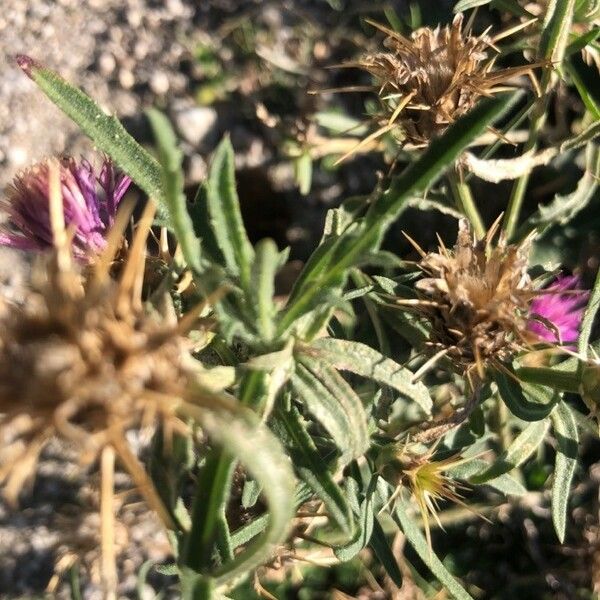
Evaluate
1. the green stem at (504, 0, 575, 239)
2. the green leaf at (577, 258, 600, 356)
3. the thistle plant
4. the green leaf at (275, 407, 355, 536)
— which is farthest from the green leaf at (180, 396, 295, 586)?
the green stem at (504, 0, 575, 239)

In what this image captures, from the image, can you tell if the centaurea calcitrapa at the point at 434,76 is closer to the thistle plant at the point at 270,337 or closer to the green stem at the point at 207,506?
the thistle plant at the point at 270,337

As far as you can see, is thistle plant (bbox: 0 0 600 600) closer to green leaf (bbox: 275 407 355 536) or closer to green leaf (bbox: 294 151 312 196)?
green leaf (bbox: 275 407 355 536)

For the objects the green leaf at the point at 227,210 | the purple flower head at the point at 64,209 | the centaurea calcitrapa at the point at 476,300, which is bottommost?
the centaurea calcitrapa at the point at 476,300

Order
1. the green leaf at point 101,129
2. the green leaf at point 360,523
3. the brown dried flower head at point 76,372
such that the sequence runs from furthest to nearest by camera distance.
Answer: the green leaf at point 360,523, the green leaf at point 101,129, the brown dried flower head at point 76,372

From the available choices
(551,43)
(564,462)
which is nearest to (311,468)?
(564,462)

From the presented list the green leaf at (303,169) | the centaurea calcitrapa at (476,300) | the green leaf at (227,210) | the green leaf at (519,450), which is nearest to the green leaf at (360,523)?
the green leaf at (519,450)

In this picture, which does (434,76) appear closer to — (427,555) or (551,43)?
(551,43)

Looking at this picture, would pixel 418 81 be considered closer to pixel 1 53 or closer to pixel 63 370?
pixel 63 370
